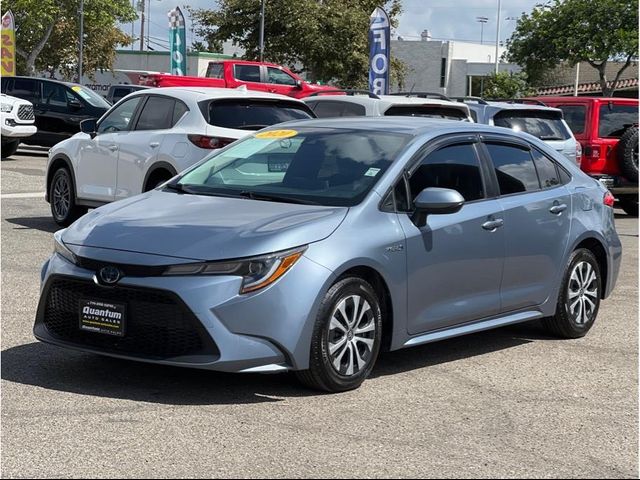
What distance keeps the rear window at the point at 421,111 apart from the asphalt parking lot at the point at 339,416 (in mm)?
6090

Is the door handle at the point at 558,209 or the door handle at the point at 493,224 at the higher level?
the door handle at the point at 558,209

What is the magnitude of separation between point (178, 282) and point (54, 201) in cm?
857

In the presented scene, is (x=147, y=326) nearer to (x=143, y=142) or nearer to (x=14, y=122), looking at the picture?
(x=143, y=142)

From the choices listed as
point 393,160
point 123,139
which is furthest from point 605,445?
point 123,139

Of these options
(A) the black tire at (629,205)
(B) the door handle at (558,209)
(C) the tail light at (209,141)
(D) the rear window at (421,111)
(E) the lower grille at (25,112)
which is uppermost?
(D) the rear window at (421,111)

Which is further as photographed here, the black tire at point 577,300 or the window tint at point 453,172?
the black tire at point 577,300

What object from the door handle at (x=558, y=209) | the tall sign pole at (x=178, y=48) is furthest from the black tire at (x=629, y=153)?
the tall sign pole at (x=178, y=48)

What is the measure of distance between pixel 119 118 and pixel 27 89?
588 inches

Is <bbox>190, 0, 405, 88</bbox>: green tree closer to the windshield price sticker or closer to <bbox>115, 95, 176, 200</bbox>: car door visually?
<bbox>115, 95, 176, 200</bbox>: car door

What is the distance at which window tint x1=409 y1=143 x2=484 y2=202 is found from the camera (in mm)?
7535

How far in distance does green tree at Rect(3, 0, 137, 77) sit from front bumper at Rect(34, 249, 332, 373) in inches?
2120

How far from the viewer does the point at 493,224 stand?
7.82 metres

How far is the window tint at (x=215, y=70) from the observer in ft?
119

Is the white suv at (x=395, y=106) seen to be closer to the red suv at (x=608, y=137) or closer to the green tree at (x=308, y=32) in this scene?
the red suv at (x=608, y=137)
